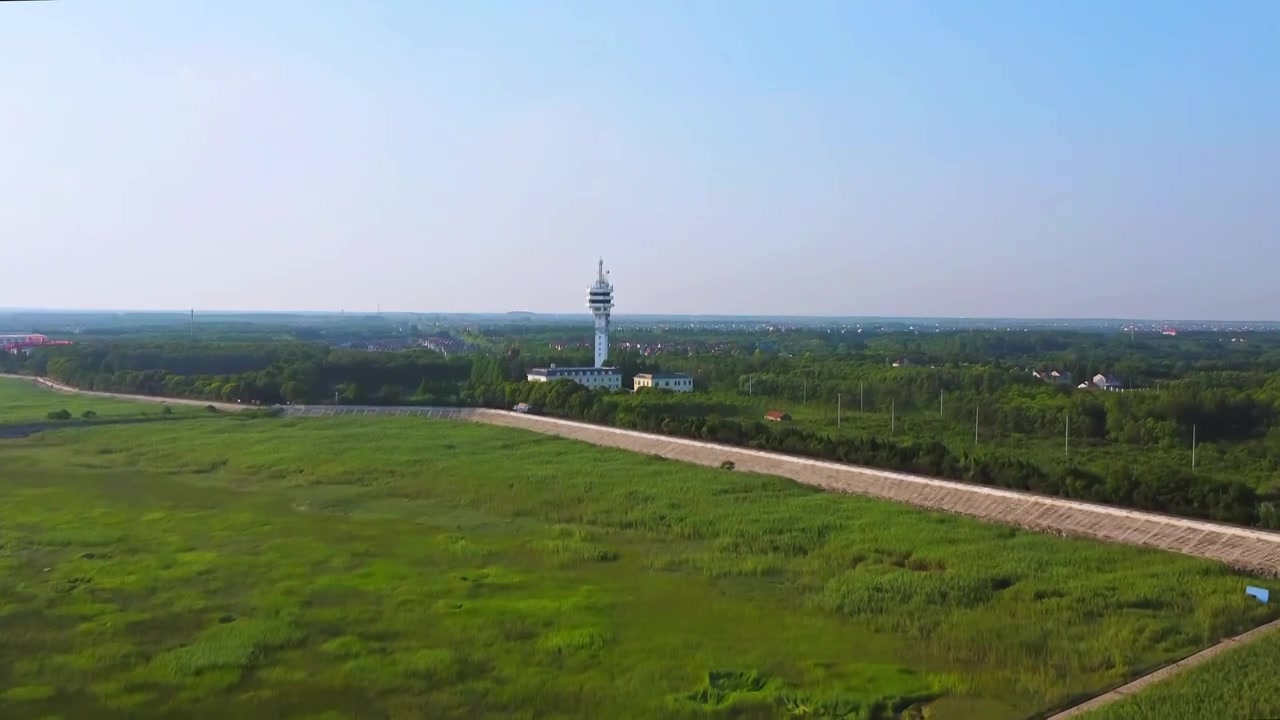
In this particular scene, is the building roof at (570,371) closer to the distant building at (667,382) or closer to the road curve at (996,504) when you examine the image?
the distant building at (667,382)

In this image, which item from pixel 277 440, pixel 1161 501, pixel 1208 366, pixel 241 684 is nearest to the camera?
pixel 241 684

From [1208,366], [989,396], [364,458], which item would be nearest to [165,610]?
[364,458]

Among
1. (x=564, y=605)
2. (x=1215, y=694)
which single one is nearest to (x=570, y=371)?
(x=564, y=605)

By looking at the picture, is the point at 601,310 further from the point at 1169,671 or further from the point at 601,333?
the point at 1169,671

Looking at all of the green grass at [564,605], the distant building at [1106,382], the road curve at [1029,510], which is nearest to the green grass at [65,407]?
the green grass at [564,605]

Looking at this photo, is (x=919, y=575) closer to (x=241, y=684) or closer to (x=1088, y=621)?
(x=1088, y=621)

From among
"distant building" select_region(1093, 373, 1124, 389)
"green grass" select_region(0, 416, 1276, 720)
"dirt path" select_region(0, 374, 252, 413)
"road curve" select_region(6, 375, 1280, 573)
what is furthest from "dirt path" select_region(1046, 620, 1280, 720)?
"distant building" select_region(1093, 373, 1124, 389)
